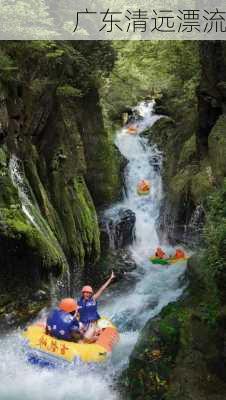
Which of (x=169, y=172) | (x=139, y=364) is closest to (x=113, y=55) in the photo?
(x=169, y=172)

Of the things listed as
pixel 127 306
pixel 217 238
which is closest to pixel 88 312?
pixel 127 306

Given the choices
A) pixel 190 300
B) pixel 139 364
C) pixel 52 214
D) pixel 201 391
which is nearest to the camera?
pixel 201 391

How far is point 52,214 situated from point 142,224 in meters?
5.00

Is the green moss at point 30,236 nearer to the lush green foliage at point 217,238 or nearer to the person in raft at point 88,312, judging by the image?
the person in raft at point 88,312

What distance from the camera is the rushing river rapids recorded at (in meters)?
8.22

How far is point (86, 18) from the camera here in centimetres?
1383

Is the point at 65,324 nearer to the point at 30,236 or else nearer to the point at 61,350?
the point at 61,350

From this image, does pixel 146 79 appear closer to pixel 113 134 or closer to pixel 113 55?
pixel 113 134

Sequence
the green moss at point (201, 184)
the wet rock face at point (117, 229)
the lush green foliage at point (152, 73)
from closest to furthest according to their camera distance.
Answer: the green moss at point (201, 184) → the wet rock face at point (117, 229) → the lush green foliage at point (152, 73)

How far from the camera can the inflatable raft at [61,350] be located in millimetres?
8625

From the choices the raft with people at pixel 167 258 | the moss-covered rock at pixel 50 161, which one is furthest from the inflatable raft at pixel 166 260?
the moss-covered rock at pixel 50 161

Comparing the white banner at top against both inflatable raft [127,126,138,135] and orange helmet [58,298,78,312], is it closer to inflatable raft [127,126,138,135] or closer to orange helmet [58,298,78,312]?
orange helmet [58,298,78,312]

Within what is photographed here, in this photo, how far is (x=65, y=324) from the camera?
355 inches

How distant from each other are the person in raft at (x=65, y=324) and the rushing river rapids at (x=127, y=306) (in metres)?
0.65
